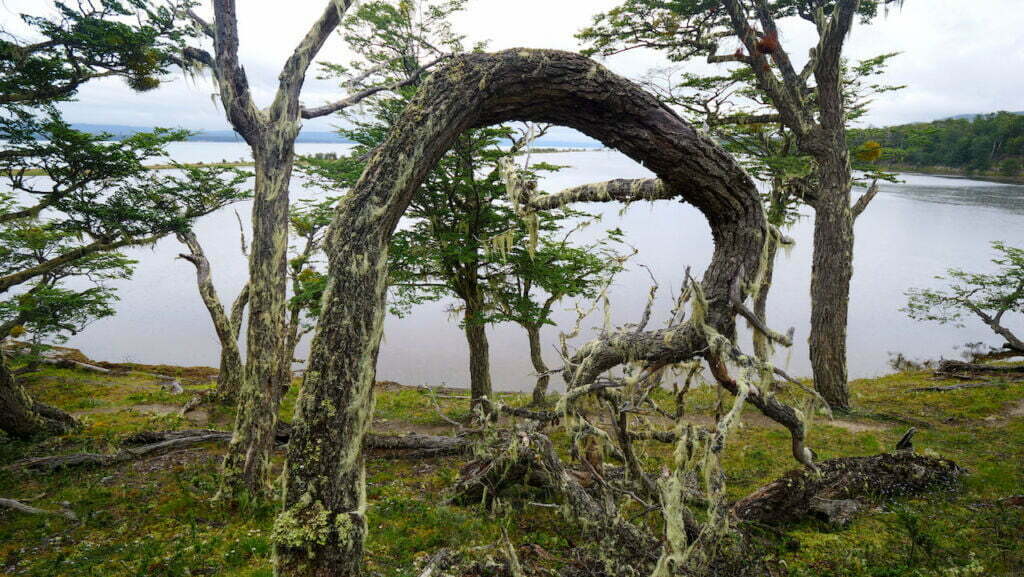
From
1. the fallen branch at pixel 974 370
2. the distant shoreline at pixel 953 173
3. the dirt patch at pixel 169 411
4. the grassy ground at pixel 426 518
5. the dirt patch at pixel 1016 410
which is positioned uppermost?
the distant shoreline at pixel 953 173

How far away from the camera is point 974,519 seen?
17.3ft

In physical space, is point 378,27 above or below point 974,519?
above

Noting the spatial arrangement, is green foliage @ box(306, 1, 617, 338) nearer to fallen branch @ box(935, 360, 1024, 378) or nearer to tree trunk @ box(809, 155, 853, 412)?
tree trunk @ box(809, 155, 853, 412)

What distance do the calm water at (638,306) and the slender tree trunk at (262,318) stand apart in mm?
5222

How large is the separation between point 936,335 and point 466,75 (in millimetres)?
27082

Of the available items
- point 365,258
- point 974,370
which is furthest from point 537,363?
point 974,370

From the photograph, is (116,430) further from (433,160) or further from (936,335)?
(936,335)

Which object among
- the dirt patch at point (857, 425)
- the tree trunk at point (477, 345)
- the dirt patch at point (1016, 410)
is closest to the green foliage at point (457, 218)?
the tree trunk at point (477, 345)

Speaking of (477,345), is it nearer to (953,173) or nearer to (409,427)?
(409,427)

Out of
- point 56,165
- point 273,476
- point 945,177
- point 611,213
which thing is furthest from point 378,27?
point 945,177

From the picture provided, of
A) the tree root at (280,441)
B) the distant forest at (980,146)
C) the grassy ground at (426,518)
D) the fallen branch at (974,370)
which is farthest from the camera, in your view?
the distant forest at (980,146)

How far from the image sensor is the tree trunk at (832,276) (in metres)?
10.6

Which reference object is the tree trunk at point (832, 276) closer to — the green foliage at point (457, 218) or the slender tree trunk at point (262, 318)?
the green foliage at point (457, 218)

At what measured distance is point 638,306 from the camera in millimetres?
21312
